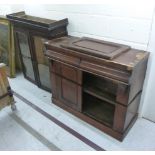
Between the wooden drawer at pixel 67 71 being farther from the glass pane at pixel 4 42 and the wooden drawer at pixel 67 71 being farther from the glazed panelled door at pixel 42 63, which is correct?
the glass pane at pixel 4 42

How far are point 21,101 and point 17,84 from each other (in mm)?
504

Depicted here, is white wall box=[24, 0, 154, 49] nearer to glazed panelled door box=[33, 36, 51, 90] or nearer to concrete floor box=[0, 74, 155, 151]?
glazed panelled door box=[33, 36, 51, 90]

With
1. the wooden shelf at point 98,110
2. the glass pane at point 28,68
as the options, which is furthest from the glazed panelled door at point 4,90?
the wooden shelf at point 98,110

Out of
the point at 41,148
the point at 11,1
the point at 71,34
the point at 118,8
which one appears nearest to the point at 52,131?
the point at 41,148

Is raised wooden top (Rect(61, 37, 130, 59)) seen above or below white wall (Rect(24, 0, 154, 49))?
below

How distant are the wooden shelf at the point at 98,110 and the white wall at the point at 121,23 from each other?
1.31 ft

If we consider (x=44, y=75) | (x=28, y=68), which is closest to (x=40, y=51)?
(x=44, y=75)

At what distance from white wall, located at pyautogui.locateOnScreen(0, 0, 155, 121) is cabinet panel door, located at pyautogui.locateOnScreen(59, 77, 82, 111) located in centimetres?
63

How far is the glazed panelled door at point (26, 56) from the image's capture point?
273cm

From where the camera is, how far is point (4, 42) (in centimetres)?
316

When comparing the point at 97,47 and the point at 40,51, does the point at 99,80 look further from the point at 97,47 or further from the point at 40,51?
the point at 40,51

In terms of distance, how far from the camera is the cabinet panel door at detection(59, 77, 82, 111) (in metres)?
2.10

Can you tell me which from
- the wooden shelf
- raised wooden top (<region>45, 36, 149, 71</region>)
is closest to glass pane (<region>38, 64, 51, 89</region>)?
raised wooden top (<region>45, 36, 149, 71</region>)

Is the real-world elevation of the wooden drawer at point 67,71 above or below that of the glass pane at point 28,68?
above
